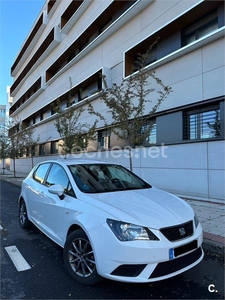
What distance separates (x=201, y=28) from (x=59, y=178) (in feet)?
27.8

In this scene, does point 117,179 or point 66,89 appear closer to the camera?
point 117,179

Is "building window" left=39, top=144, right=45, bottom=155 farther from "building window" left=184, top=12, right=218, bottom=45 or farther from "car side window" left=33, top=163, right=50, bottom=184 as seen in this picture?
"car side window" left=33, top=163, right=50, bottom=184

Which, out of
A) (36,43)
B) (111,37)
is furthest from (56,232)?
(36,43)

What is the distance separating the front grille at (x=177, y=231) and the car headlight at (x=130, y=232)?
158mm

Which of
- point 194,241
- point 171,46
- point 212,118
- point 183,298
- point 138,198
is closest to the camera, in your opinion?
point 183,298

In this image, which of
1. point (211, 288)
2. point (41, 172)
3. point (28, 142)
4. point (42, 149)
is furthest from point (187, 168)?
point (42, 149)

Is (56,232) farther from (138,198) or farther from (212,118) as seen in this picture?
(212,118)

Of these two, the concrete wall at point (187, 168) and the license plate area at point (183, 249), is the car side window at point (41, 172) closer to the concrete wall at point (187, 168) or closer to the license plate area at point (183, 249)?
the license plate area at point (183, 249)

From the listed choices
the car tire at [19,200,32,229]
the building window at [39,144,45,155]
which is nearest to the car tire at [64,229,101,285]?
the car tire at [19,200,32,229]

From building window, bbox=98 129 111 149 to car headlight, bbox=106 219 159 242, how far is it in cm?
1075

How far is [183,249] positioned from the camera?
111 inches

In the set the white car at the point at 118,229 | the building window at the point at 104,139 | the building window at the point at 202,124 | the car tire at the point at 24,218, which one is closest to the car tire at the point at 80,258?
the white car at the point at 118,229

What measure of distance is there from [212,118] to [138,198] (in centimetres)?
602

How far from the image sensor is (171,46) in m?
9.96
